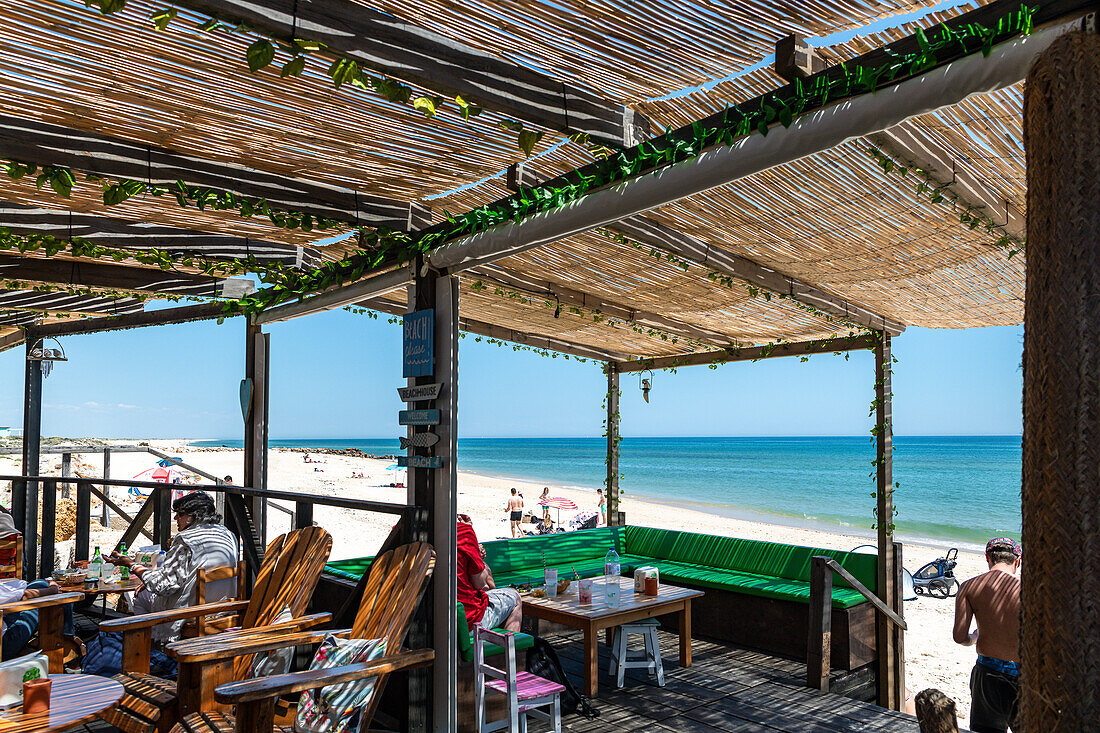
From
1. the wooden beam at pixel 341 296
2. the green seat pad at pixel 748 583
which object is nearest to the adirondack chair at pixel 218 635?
the wooden beam at pixel 341 296

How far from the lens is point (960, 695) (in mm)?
7668

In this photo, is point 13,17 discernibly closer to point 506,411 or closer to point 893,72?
point 893,72

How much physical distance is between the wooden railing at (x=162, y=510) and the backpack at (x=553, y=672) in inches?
53.4

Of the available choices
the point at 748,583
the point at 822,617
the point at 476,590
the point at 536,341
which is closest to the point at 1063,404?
the point at 476,590

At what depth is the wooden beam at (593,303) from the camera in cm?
591

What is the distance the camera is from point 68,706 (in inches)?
105

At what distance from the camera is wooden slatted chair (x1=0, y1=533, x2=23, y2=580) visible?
563 centimetres

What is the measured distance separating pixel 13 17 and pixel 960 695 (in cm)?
881

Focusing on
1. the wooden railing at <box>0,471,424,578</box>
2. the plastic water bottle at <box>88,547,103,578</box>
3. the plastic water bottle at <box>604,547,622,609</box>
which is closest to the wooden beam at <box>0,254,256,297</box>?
the wooden railing at <box>0,471,424,578</box>

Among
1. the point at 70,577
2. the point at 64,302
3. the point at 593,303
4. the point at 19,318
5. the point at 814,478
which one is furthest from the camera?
the point at 814,478

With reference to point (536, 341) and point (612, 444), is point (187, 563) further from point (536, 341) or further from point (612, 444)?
point (612, 444)

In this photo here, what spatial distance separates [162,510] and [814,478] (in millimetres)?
38683

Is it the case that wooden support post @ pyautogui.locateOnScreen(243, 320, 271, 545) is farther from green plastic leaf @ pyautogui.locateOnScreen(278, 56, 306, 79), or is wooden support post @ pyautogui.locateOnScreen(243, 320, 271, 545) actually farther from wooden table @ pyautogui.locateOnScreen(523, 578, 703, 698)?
green plastic leaf @ pyautogui.locateOnScreen(278, 56, 306, 79)

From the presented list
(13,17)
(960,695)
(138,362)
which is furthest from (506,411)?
(13,17)
